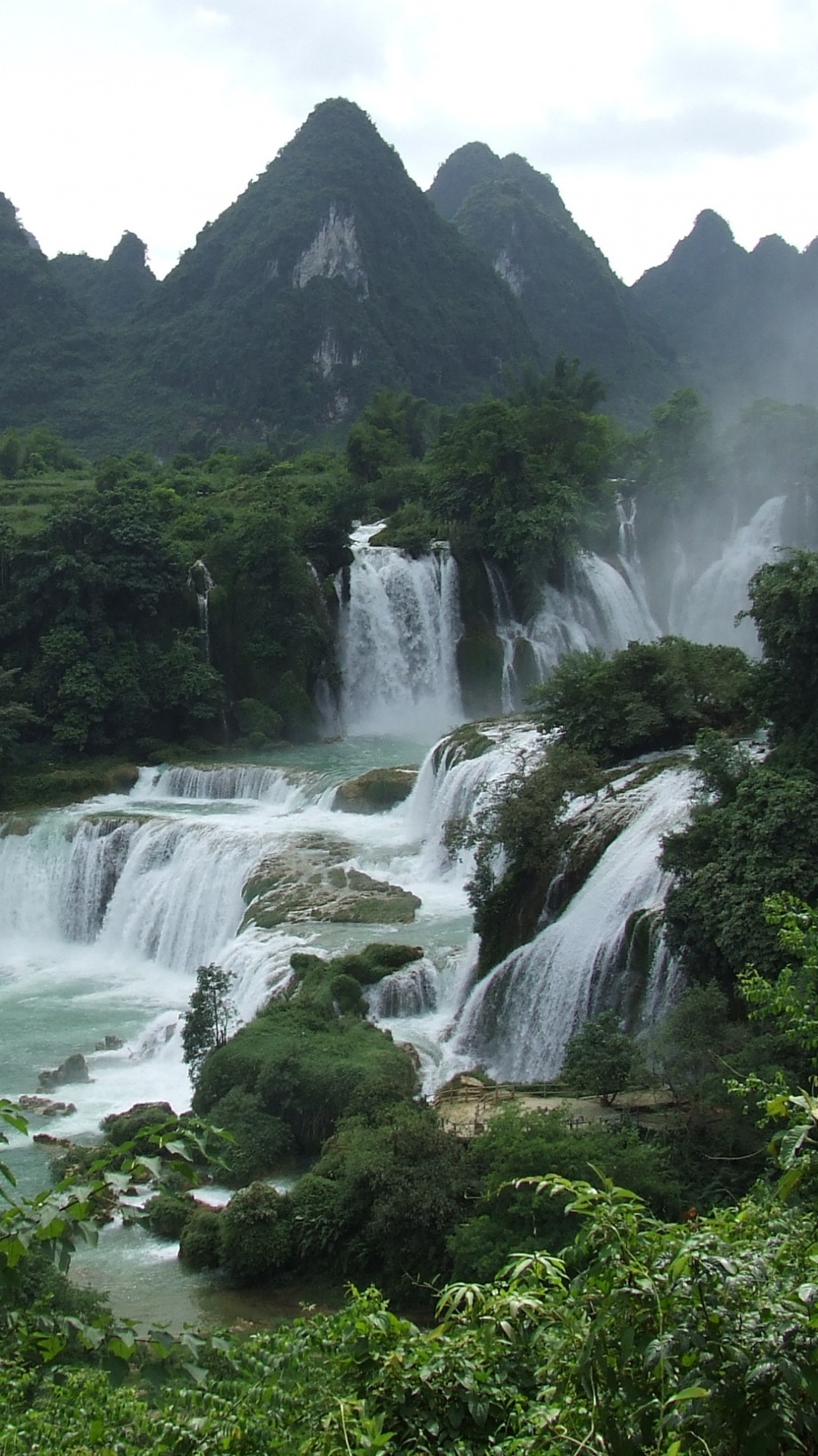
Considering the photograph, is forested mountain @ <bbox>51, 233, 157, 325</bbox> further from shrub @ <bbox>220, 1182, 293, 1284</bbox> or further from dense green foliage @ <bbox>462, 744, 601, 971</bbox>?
shrub @ <bbox>220, 1182, 293, 1284</bbox>

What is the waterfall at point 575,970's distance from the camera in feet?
40.1

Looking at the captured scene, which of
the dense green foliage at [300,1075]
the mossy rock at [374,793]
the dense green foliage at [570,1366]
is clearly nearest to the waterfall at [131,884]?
the mossy rock at [374,793]

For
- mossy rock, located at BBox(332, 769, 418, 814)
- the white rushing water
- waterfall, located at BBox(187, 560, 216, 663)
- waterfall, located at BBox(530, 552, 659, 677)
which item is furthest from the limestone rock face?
mossy rock, located at BBox(332, 769, 418, 814)

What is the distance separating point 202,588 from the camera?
3047 centimetres

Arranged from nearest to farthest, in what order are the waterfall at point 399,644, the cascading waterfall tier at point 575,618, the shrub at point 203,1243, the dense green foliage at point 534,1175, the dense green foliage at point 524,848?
the dense green foliage at point 534,1175 < the shrub at point 203,1243 < the dense green foliage at point 524,848 < the waterfall at point 399,644 < the cascading waterfall tier at point 575,618

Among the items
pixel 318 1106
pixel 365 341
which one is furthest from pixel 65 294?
pixel 318 1106

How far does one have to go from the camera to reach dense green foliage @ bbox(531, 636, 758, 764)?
16.1 metres

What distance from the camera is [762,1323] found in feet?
10.1

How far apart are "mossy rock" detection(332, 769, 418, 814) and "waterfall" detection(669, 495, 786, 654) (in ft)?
49.8

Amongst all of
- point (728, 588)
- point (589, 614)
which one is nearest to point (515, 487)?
point (589, 614)

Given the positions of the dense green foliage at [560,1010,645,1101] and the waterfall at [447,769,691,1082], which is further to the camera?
the waterfall at [447,769,691,1082]

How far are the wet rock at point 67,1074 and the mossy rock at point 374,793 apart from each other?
26.0ft

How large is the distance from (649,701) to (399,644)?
15.8m

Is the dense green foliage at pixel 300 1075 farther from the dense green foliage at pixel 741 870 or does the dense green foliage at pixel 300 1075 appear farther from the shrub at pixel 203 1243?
the dense green foliage at pixel 741 870
